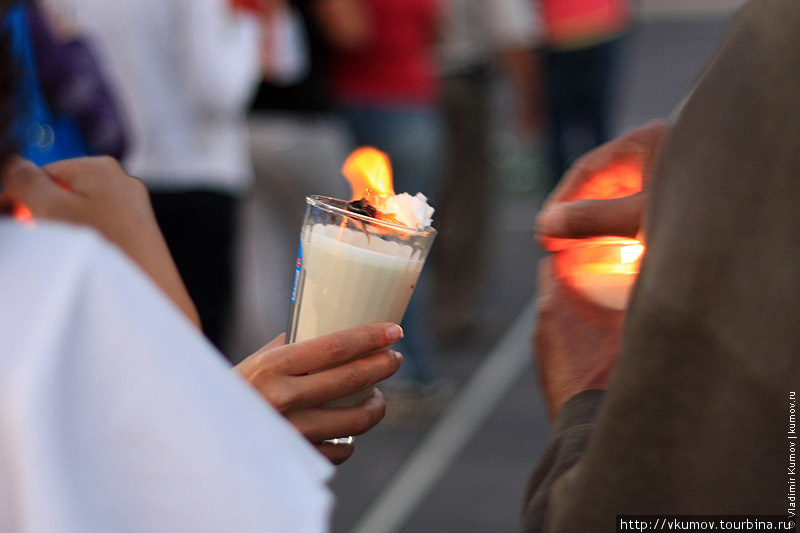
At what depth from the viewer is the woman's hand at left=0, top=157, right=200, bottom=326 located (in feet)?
3.51

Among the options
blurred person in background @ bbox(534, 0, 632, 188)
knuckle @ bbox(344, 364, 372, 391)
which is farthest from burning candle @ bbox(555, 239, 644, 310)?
blurred person in background @ bbox(534, 0, 632, 188)

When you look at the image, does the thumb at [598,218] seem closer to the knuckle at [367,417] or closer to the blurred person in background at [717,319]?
the blurred person in background at [717,319]

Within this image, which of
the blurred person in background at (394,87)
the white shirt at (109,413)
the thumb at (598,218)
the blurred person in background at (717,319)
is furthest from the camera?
the blurred person in background at (394,87)

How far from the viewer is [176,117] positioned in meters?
2.58

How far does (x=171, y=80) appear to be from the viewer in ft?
8.45

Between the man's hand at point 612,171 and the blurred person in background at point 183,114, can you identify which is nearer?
the man's hand at point 612,171

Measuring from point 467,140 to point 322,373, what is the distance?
330 centimetres

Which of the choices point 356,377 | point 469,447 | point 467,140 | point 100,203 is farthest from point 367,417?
point 467,140

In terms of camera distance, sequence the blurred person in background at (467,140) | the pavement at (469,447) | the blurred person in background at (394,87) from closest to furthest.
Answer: the pavement at (469,447)
the blurred person in background at (394,87)
the blurred person in background at (467,140)

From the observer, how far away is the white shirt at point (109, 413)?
1.96ft

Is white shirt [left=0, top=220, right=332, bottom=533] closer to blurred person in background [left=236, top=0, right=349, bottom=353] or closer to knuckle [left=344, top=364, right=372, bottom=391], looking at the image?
knuckle [left=344, top=364, right=372, bottom=391]

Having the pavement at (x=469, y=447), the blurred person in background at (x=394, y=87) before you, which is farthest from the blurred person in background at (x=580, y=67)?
the blurred person in background at (x=394, y=87)

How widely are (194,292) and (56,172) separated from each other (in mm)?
1504

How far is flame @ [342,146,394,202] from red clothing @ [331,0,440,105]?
7.04ft
